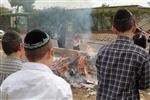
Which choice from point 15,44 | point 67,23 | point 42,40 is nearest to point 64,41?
point 67,23

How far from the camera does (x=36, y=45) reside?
2.29m

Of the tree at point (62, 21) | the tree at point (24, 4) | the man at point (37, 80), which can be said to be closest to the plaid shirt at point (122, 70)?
the man at point (37, 80)

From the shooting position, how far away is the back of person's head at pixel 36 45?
2283 millimetres

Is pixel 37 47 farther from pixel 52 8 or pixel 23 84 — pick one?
pixel 52 8

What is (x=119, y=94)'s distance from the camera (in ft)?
10.4

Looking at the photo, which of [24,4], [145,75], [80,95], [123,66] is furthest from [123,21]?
[24,4]

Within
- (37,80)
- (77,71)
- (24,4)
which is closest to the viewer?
(37,80)

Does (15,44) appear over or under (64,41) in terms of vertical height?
over

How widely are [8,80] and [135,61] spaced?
1.22m

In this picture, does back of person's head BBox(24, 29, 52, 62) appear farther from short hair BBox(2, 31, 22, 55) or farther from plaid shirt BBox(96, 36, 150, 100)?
short hair BBox(2, 31, 22, 55)

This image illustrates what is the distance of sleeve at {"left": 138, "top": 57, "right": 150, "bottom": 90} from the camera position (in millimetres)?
3055

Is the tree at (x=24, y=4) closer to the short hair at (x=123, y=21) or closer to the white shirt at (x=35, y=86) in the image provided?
the short hair at (x=123, y=21)

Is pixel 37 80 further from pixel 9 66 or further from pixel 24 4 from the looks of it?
pixel 24 4

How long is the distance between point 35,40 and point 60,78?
1.00ft
